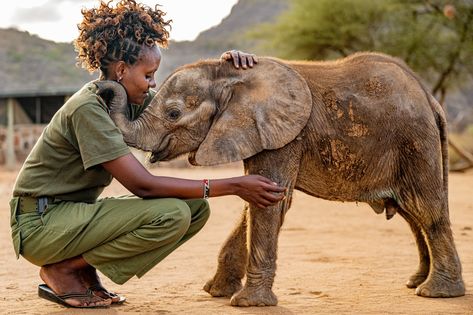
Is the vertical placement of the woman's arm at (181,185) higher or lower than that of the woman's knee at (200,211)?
higher

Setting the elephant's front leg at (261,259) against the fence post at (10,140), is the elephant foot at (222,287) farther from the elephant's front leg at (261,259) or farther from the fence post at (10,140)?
the fence post at (10,140)

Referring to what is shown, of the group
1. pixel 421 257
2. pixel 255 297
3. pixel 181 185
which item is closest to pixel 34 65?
pixel 421 257

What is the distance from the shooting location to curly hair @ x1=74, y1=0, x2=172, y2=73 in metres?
4.90

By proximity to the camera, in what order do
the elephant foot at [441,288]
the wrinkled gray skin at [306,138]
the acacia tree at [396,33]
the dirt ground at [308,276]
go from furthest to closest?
1. the acacia tree at [396,33]
2. the elephant foot at [441,288]
3. the wrinkled gray skin at [306,138]
4. the dirt ground at [308,276]

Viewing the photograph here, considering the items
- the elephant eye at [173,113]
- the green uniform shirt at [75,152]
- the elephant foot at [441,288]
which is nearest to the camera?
the green uniform shirt at [75,152]

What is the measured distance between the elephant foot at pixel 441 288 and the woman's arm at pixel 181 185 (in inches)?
48.0

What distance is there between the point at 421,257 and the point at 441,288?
0.49 meters

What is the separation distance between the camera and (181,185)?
4.69 m

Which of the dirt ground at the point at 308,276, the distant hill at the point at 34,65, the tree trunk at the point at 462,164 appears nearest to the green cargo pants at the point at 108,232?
the dirt ground at the point at 308,276

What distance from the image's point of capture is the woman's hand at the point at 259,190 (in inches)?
186

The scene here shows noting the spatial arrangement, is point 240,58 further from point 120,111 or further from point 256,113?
point 120,111

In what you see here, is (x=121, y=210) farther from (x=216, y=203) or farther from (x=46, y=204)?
(x=216, y=203)

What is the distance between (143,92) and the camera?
5.04 meters

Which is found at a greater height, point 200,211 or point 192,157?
point 192,157
